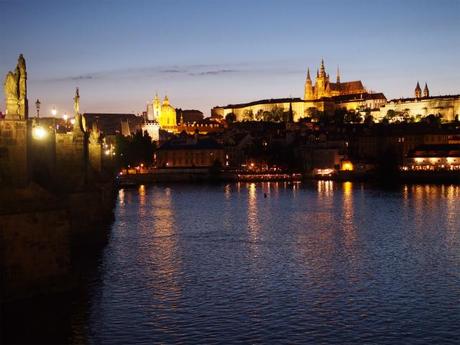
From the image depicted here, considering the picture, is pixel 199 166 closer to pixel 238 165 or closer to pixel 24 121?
pixel 238 165

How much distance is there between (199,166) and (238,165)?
9.85 m

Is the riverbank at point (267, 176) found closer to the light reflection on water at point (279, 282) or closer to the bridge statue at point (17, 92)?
the light reflection on water at point (279, 282)

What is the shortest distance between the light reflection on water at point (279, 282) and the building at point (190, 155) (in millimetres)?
84436

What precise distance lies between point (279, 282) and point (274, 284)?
0.39m

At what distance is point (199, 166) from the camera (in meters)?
130

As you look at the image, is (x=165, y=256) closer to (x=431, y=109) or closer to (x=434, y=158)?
(x=434, y=158)

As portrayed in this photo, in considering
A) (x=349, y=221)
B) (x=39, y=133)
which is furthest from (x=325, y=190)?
(x=39, y=133)

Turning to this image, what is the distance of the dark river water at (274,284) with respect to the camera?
18844 mm

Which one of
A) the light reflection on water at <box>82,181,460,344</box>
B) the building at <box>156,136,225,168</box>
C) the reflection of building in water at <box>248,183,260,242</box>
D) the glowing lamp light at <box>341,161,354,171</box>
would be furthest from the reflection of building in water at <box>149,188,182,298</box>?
the building at <box>156,136,225,168</box>

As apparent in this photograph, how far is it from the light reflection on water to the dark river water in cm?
4

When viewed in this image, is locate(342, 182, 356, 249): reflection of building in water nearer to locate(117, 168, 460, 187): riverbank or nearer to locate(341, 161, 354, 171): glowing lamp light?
locate(117, 168, 460, 187): riverbank

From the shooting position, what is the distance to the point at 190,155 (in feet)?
432

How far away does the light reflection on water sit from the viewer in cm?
1898

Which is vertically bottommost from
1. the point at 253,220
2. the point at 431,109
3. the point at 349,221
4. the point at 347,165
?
the point at 349,221
